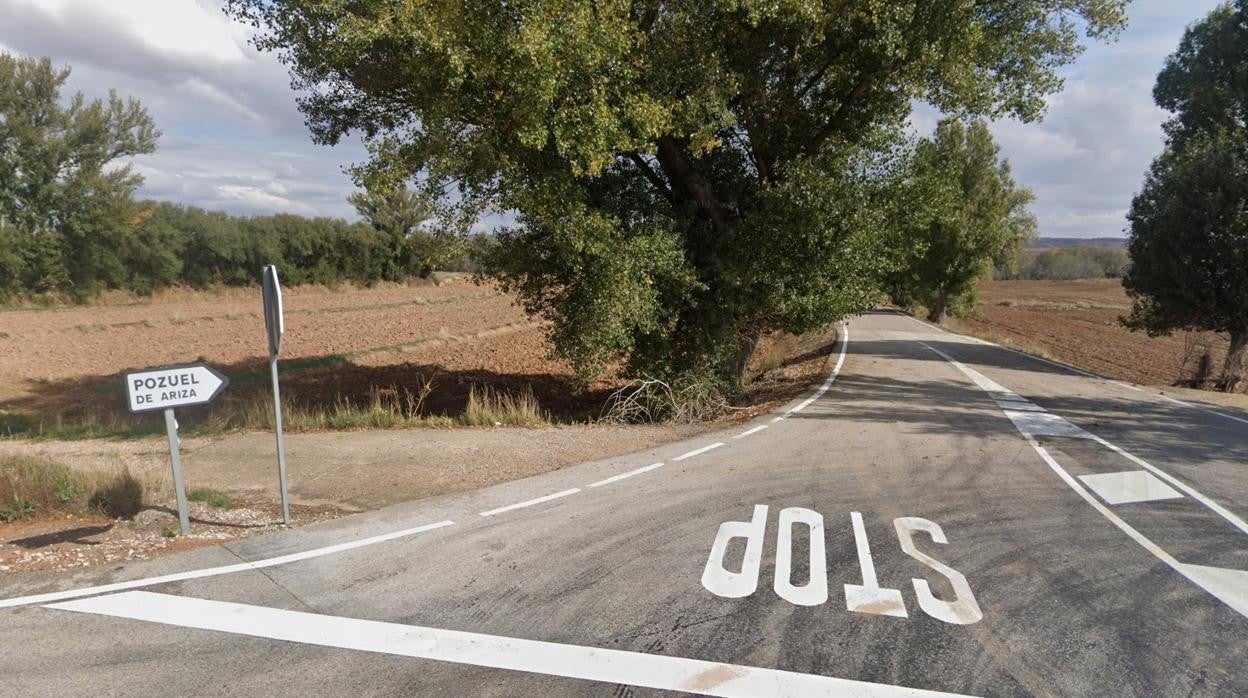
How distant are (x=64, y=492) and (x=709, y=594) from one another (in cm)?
614

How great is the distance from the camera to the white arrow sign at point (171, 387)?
5480mm

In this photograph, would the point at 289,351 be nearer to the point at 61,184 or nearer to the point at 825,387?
the point at 825,387

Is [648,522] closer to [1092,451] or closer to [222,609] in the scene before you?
[222,609]

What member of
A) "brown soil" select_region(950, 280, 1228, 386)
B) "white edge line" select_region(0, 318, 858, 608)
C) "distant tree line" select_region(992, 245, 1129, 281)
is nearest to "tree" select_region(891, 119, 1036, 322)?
"brown soil" select_region(950, 280, 1228, 386)

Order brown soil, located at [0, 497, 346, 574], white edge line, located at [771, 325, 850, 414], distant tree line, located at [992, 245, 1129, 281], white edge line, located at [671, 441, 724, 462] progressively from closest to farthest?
brown soil, located at [0, 497, 346, 574] → white edge line, located at [671, 441, 724, 462] → white edge line, located at [771, 325, 850, 414] → distant tree line, located at [992, 245, 1129, 281]

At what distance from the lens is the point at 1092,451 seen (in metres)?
8.76

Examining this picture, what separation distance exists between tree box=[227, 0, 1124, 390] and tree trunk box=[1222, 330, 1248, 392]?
36.3 ft

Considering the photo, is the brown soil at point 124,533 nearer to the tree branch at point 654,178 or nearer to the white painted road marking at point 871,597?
the white painted road marking at point 871,597

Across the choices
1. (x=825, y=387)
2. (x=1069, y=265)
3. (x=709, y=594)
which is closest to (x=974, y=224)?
(x=825, y=387)

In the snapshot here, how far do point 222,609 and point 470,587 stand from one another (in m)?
1.51

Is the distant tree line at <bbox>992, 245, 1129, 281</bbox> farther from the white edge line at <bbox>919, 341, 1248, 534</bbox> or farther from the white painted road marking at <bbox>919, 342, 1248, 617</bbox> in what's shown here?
the white painted road marking at <bbox>919, 342, 1248, 617</bbox>

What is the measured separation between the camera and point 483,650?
3.87 meters

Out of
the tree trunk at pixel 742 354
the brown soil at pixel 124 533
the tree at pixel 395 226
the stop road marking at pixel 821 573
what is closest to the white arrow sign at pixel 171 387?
the brown soil at pixel 124 533

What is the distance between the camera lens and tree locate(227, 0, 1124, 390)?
921 centimetres
